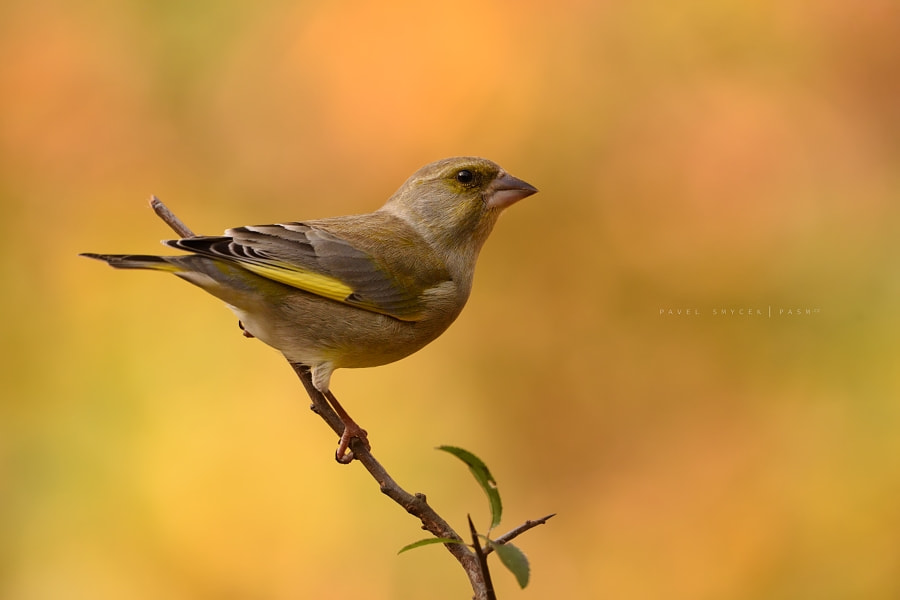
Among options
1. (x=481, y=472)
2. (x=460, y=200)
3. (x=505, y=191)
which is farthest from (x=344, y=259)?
(x=481, y=472)

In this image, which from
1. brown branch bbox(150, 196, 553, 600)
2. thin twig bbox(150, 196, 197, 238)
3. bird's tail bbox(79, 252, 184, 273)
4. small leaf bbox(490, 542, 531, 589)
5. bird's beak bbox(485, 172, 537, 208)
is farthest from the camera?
bird's beak bbox(485, 172, 537, 208)

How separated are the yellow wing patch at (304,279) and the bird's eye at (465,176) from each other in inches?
24.8

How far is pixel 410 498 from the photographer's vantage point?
1.94m

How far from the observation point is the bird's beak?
3018 mm

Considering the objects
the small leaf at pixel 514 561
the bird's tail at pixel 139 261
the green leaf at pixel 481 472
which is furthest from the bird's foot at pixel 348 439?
the small leaf at pixel 514 561

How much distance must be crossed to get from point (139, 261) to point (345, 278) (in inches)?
26.4

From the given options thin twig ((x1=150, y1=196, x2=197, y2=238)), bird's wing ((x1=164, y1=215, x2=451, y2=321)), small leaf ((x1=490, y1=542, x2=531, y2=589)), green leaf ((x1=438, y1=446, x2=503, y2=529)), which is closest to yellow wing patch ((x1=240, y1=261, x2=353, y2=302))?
bird's wing ((x1=164, y1=215, x2=451, y2=321))

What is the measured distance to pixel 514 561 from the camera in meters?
1.46

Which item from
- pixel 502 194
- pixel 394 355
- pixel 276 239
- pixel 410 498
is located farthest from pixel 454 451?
pixel 502 194

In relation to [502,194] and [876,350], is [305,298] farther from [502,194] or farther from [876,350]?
[876,350]

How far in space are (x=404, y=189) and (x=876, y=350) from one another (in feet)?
8.84

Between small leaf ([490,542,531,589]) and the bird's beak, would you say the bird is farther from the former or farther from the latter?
small leaf ([490,542,531,589])

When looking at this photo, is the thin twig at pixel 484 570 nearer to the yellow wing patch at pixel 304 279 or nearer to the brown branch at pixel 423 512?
the brown branch at pixel 423 512

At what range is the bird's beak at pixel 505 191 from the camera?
9.90ft
